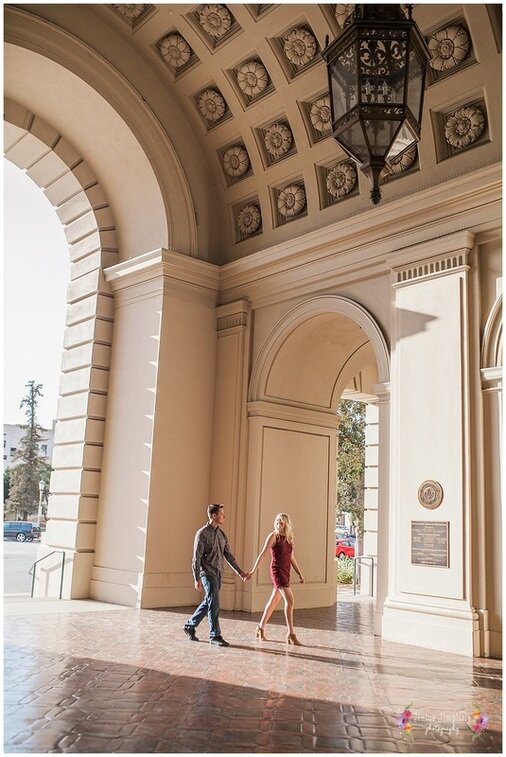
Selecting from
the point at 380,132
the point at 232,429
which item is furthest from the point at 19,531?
the point at 380,132

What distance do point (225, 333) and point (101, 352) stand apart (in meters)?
2.79

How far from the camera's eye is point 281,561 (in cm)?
1027

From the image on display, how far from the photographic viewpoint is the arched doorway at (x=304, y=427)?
14.2 m

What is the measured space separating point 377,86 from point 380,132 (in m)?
0.41

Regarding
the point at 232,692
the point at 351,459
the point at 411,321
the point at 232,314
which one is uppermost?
the point at 232,314

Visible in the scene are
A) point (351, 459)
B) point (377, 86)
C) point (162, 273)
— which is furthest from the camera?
point (351, 459)

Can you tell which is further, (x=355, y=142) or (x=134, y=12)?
(x=134, y=12)

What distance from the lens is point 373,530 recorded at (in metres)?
18.7

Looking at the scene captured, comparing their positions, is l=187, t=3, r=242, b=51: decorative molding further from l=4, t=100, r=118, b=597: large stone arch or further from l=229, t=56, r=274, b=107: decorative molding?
l=4, t=100, r=118, b=597: large stone arch

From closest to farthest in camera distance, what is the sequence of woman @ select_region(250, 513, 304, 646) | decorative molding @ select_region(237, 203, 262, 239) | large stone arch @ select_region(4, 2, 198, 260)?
woman @ select_region(250, 513, 304, 646) → large stone arch @ select_region(4, 2, 198, 260) → decorative molding @ select_region(237, 203, 262, 239)

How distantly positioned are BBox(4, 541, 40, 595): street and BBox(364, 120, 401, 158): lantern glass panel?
1368cm

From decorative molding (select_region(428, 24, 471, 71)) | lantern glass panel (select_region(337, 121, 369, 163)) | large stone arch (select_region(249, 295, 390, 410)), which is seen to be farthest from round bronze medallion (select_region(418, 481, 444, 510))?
decorative molding (select_region(428, 24, 471, 71))

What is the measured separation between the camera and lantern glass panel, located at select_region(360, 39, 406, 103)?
645 cm

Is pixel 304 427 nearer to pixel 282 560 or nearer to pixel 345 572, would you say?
pixel 282 560
